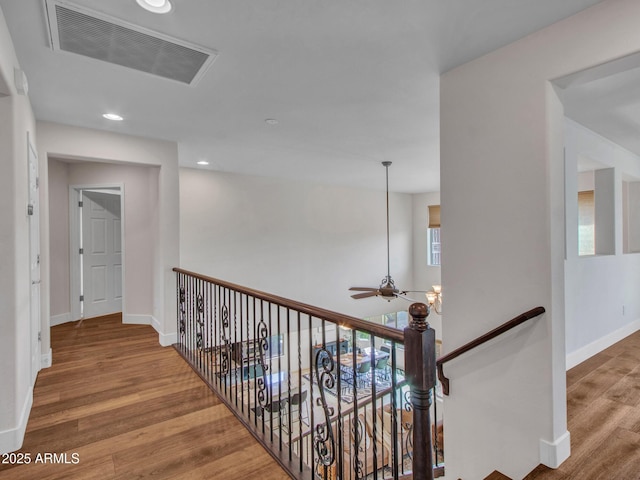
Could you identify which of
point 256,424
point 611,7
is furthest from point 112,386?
point 611,7

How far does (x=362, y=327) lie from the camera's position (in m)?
1.34

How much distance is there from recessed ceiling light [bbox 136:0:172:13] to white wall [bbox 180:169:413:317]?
4044 mm

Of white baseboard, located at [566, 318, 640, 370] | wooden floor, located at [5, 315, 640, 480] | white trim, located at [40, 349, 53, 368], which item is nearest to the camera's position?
wooden floor, located at [5, 315, 640, 480]

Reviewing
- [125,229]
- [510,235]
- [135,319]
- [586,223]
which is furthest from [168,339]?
[586,223]

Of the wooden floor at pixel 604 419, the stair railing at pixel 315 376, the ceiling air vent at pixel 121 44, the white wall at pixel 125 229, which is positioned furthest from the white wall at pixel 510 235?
the white wall at pixel 125 229

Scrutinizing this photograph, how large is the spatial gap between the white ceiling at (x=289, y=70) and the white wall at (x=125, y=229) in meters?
1.15

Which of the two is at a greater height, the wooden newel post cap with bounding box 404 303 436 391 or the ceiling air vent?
the ceiling air vent

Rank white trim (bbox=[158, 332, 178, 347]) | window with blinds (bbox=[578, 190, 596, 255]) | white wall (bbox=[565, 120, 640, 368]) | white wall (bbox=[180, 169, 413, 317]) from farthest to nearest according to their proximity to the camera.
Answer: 1. white wall (bbox=[180, 169, 413, 317])
2. window with blinds (bbox=[578, 190, 596, 255])
3. white trim (bbox=[158, 332, 178, 347])
4. white wall (bbox=[565, 120, 640, 368])

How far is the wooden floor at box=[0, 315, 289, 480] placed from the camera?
1.87m

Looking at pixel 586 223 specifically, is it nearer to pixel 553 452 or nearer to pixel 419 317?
pixel 553 452

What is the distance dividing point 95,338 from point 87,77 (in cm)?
324

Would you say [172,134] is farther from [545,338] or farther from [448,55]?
[545,338]

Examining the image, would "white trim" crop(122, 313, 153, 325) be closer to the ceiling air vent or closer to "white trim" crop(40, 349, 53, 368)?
"white trim" crop(40, 349, 53, 368)

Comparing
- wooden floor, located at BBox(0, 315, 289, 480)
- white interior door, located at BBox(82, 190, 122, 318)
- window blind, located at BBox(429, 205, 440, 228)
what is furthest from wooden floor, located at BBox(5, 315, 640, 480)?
window blind, located at BBox(429, 205, 440, 228)
